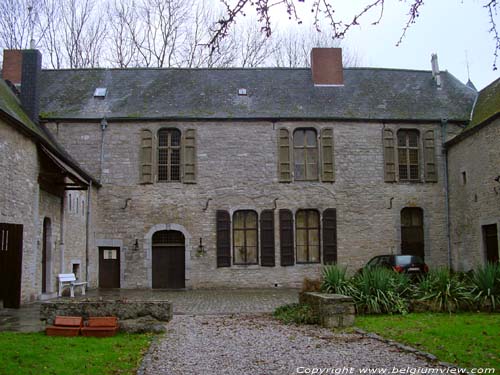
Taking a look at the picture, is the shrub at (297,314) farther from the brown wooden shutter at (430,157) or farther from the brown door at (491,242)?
the brown wooden shutter at (430,157)

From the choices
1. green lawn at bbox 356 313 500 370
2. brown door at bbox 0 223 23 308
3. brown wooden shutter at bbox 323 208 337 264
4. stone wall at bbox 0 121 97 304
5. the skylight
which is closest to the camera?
green lawn at bbox 356 313 500 370

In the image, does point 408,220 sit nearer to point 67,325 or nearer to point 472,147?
point 472,147

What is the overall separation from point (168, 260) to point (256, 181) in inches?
174

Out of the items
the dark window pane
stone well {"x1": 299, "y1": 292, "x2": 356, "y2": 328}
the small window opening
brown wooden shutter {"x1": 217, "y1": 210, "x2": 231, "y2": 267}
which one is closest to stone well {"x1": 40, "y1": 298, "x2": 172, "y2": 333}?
stone well {"x1": 299, "y1": 292, "x2": 356, "y2": 328}

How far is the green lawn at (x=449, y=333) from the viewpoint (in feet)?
25.0

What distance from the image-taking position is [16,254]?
46.9 ft

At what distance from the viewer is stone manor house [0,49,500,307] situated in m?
21.6

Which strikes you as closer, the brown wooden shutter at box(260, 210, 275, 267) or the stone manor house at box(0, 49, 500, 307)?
the stone manor house at box(0, 49, 500, 307)

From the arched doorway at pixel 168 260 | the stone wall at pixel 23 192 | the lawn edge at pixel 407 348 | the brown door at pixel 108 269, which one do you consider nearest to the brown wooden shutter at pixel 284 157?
the arched doorway at pixel 168 260

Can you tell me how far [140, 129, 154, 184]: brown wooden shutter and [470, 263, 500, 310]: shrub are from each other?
12.9 m

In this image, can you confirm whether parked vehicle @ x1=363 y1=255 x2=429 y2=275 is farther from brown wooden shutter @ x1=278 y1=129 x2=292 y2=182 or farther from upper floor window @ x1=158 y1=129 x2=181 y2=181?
upper floor window @ x1=158 y1=129 x2=181 y2=181

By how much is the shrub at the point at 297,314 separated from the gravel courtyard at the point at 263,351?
1.26 feet

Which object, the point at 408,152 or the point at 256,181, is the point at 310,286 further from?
the point at 408,152

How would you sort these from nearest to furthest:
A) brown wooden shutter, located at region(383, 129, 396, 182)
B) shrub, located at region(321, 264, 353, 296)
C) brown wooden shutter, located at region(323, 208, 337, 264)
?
shrub, located at region(321, 264, 353, 296) < brown wooden shutter, located at region(323, 208, 337, 264) < brown wooden shutter, located at region(383, 129, 396, 182)
